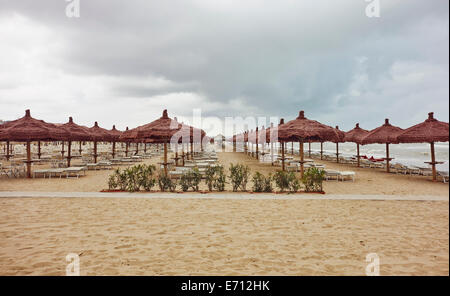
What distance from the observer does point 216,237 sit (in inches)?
184

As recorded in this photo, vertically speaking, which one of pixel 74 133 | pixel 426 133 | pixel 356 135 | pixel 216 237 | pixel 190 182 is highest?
pixel 74 133

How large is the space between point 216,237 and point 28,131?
483 inches

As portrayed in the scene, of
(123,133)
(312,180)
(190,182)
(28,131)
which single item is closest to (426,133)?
(312,180)

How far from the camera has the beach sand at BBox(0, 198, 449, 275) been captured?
356cm

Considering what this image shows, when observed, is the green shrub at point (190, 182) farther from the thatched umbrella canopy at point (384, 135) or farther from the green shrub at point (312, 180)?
the thatched umbrella canopy at point (384, 135)

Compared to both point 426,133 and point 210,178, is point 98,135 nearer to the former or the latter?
point 210,178

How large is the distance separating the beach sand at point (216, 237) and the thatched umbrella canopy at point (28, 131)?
264 inches

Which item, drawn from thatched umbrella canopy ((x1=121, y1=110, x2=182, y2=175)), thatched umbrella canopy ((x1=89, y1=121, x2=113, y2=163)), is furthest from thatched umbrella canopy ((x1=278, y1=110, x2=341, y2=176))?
thatched umbrella canopy ((x1=89, y1=121, x2=113, y2=163))

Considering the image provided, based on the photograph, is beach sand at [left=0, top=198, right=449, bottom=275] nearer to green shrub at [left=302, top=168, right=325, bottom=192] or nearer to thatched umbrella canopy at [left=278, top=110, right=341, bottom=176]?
green shrub at [left=302, top=168, right=325, bottom=192]

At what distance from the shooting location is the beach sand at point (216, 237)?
356 cm

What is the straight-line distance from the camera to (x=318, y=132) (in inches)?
447

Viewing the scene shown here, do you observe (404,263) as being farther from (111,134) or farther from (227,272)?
(111,134)

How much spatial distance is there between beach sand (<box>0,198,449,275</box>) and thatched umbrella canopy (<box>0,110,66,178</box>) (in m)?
6.69
